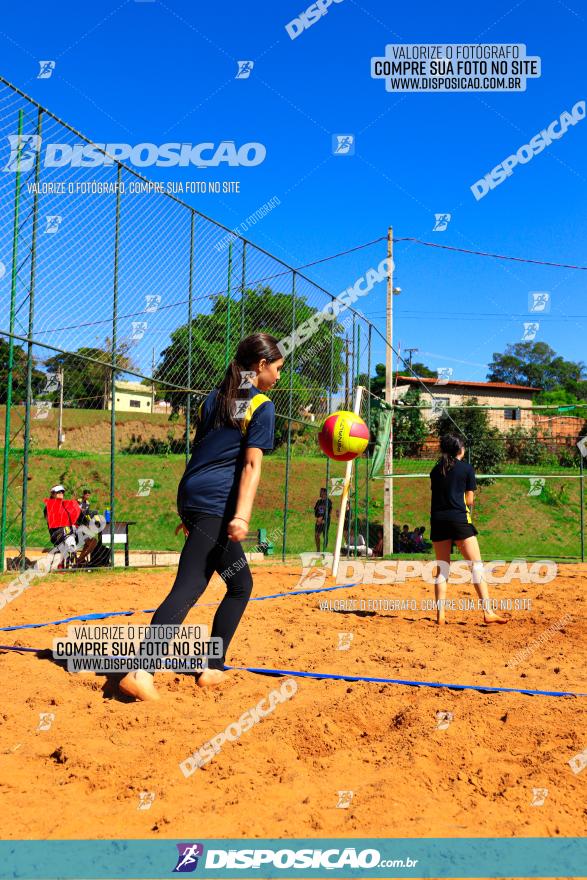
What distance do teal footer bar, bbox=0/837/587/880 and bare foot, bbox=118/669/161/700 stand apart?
4.02 ft

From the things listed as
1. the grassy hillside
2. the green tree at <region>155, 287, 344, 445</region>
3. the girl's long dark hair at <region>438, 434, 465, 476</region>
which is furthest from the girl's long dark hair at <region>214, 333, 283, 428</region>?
the grassy hillside

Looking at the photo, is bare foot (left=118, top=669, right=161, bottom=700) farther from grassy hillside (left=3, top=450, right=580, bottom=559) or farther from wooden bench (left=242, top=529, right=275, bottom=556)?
grassy hillside (left=3, top=450, right=580, bottom=559)

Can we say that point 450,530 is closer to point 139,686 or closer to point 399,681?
point 399,681

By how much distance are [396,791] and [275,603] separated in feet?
13.9

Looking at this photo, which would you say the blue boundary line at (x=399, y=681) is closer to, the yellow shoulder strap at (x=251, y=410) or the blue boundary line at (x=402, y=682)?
the blue boundary line at (x=402, y=682)

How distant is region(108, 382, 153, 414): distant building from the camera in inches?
433

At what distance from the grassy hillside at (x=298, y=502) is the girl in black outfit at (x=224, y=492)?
1670 cm

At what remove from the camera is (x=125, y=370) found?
10.1 m

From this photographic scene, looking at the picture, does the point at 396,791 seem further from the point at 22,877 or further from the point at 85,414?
the point at 85,414

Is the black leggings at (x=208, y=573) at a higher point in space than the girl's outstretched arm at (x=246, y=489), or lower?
lower

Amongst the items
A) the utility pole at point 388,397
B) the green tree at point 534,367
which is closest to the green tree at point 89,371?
the utility pole at point 388,397

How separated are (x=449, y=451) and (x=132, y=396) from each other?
698 cm

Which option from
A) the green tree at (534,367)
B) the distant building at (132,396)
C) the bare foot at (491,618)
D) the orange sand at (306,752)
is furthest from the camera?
the green tree at (534,367)

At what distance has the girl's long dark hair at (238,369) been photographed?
372 cm
